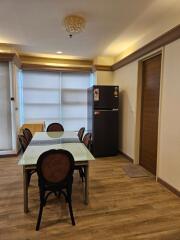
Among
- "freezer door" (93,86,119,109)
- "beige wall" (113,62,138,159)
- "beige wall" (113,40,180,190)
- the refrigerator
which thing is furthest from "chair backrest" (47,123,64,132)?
"beige wall" (113,40,180,190)

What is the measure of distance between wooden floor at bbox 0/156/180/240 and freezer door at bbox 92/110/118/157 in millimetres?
1302

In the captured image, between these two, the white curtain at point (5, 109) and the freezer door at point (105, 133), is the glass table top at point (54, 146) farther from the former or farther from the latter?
the white curtain at point (5, 109)

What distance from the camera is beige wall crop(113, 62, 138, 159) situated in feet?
13.6

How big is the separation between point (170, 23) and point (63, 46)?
234 cm

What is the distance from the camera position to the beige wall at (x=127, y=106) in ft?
13.6

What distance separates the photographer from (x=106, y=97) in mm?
4512

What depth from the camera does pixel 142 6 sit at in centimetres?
246

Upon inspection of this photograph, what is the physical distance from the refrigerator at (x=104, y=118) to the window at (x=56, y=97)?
120 centimetres

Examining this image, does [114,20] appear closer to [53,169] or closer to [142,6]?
[142,6]

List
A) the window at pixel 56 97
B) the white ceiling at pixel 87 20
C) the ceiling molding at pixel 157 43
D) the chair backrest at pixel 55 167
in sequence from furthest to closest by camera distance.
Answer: the window at pixel 56 97
the ceiling molding at pixel 157 43
the white ceiling at pixel 87 20
the chair backrest at pixel 55 167

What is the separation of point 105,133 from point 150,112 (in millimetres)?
1334

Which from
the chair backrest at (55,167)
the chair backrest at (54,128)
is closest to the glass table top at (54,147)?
the chair backrest at (55,167)

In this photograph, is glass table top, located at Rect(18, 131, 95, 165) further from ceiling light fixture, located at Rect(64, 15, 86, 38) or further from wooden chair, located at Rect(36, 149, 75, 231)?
ceiling light fixture, located at Rect(64, 15, 86, 38)

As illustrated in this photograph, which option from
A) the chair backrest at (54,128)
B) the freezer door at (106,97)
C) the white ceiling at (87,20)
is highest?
the white ceiling at (87,20)
